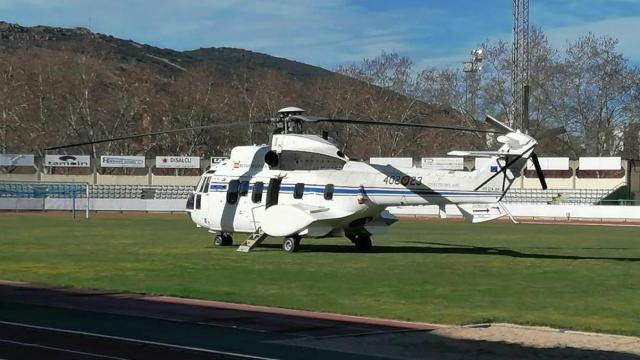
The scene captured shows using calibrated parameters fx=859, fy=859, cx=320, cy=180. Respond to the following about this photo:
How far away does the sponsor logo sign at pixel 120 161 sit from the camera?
88.9m

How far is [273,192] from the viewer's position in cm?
3028

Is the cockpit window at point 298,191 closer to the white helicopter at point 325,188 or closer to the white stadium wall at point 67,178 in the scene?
the white helicopter at point 325,188

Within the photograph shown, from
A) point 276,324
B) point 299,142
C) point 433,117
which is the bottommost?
point 276,324

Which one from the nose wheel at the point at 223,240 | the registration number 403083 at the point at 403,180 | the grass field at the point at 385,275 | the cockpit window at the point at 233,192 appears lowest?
the grass field at the point at 385,275

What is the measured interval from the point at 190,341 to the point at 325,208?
17.5m

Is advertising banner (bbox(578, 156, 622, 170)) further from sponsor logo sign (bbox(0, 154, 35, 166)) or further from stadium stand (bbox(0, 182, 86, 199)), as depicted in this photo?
sponsor logo sign (bbox(0, 154, 35, 166))

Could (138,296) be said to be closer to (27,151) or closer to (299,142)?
(299,142)

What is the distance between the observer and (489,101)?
335 feet

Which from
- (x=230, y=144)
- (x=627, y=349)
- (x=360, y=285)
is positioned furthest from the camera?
(x=230, y=144)

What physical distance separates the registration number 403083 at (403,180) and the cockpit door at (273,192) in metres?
4.13

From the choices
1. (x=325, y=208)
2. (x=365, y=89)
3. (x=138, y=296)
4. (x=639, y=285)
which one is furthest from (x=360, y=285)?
(x=365, y=89)

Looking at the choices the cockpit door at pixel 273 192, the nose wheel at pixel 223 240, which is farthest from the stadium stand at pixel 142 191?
the cockpit door at pixel 273 192

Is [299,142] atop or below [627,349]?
atop

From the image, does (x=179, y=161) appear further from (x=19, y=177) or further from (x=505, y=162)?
(x=505, y=162)
